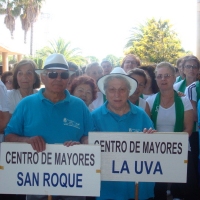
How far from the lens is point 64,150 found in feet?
9.89

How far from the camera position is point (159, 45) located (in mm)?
29266

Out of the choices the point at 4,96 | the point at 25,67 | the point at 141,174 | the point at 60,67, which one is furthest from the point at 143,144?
the point at 25,67

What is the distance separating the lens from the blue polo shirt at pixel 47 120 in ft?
10.4

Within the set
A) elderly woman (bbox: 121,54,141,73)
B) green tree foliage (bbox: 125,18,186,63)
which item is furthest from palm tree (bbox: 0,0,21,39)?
elderly woman (bbox: 121,54,141,73)

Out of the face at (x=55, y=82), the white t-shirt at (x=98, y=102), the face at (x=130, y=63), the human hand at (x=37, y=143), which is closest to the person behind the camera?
the human hand at (x=37, y=143)

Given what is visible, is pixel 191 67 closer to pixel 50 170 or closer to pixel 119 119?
pixel 119 119

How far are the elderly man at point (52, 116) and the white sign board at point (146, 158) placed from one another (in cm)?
35

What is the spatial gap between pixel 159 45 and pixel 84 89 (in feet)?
84.4

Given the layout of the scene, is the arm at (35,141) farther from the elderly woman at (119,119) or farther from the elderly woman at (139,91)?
the elderly woman at (139,91)

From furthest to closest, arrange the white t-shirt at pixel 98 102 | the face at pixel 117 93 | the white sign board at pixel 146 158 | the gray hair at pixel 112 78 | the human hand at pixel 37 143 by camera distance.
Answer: the white t-shirt at pixel 98 102 → the gray hair at pixel 112 78 → the face at pixel 117 93 → the white sign board at pixel 146 158 → the human hand at pixel 37 143

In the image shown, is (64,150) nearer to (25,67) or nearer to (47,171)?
(47,171)

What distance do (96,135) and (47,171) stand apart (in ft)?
1.77

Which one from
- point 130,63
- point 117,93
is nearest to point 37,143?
point 117,93

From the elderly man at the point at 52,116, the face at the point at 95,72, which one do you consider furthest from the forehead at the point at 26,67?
the face at the point at 95,72
